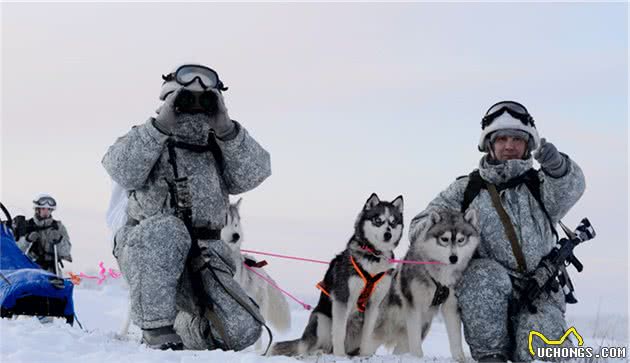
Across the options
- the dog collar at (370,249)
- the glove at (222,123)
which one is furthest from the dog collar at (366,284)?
the glove at (222,123)

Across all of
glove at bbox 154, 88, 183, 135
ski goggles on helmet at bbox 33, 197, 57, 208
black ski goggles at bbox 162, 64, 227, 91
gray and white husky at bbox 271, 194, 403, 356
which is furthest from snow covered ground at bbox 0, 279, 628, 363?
ski goggles on helmet at bbox 33, 197, 57, 208

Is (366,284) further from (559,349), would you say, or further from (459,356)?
(559,349)

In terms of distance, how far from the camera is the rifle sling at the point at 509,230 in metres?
4.96

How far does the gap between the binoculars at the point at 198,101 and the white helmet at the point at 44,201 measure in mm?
6737

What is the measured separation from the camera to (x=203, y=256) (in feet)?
14.6

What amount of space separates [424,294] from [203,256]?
181 cm

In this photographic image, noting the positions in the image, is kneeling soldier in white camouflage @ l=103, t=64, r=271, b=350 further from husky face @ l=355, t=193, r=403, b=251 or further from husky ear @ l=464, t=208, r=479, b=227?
husky ear @ l=464, t=208, r=479, b=227

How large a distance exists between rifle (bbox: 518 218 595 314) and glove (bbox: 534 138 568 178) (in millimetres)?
482

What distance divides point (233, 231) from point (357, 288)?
270 centimetres

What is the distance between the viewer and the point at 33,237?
398 inches

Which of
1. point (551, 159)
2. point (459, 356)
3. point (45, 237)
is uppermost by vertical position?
point (551, 159)

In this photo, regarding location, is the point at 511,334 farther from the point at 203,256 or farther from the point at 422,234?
the point at 203,256

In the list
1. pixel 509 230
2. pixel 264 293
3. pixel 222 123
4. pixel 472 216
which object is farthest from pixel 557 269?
pixel 264 293

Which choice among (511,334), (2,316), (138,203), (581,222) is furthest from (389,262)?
(2,316)
